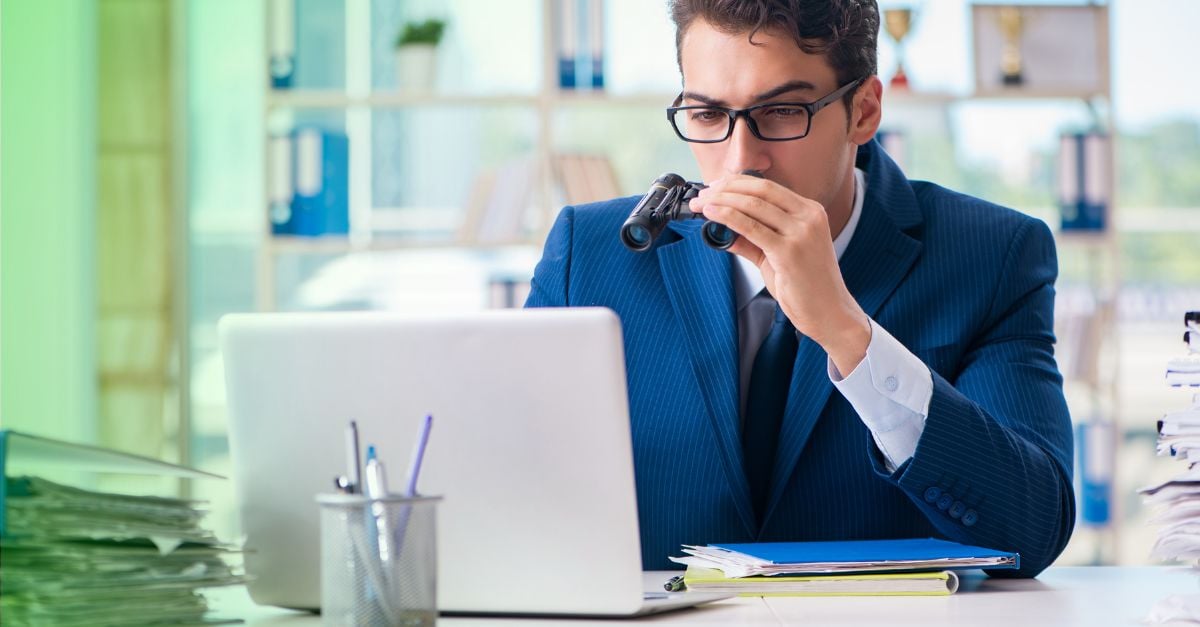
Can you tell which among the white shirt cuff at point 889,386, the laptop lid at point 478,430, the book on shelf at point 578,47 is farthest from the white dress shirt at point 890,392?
the book on shelf at point 578,47

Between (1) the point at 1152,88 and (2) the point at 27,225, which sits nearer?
(2) the point at 27,225

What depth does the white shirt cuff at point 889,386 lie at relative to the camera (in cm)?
145

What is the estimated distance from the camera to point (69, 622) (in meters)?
1.03

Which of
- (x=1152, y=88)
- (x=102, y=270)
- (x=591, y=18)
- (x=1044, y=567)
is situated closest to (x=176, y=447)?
(x=102, y=270)

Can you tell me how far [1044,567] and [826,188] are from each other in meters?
0.58

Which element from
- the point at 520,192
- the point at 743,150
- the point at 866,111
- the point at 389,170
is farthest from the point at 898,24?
the point at 743,150

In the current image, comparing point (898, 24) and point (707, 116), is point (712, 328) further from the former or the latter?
point (898, 24)

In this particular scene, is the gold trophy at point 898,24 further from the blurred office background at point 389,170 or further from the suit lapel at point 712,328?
the suit lapel at point 712,328

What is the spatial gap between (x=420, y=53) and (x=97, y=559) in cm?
307

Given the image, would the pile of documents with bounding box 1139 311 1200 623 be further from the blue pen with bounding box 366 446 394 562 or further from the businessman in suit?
the blue pen with bounding box 366 446 394 562

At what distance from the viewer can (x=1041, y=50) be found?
12.7ft

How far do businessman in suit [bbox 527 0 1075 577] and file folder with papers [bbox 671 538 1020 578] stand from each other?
21cm

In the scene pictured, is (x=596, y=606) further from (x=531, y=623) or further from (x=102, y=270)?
(x=102, y=270)

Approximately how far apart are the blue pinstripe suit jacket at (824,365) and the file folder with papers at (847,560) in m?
0.26
